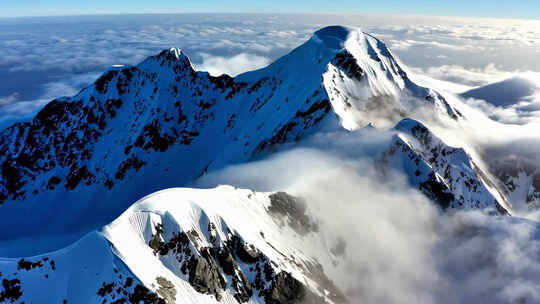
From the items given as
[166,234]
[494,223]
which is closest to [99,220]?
[166,234]

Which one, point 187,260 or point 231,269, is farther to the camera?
point 231,269

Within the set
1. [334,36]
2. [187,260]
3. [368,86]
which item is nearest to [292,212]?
[187,260]

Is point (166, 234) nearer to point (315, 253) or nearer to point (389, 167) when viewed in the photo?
point (315, 253)

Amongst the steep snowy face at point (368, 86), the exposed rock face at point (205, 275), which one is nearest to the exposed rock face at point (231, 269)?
the exposed rock face at point (205, 275)

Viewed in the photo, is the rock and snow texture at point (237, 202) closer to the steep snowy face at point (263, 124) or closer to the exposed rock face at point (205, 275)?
the exposed rock face at point (205, 275)

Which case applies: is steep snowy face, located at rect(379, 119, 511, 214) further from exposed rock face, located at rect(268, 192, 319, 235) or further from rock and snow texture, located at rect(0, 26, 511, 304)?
exposed rock face, located at rect(268, 192, 319, 235)

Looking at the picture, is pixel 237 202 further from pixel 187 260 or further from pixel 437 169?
pixel 437 169
